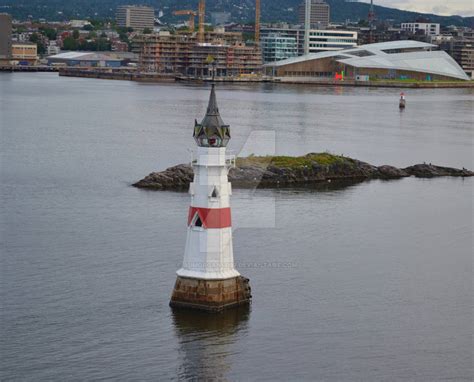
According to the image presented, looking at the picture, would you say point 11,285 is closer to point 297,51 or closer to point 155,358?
point 155,358

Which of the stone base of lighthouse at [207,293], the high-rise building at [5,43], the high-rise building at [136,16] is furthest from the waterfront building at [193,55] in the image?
the high-rise building at [136,16]

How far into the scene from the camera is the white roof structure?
239ft

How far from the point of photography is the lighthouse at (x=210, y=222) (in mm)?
9594

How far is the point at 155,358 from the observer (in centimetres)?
929

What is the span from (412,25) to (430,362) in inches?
4964

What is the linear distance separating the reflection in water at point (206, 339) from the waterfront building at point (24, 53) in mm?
86023

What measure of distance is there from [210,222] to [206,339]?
976mm

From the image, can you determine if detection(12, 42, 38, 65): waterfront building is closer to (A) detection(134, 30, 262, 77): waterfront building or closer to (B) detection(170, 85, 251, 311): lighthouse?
(A) detection(134, 30, 262, 77): waterfront building

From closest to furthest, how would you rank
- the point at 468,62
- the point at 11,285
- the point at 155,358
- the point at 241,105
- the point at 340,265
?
the point at 155,358, the point at 11,285, the point at 340,265, the point at 241,105, the point at 468,62

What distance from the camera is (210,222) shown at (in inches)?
380

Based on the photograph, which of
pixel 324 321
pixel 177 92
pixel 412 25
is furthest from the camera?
pixel 412 25

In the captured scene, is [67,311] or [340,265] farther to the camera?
[340,265]

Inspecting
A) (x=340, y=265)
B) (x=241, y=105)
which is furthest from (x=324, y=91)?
(x=340, y=265)

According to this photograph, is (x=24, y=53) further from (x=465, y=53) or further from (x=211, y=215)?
(x=211, y=215)
